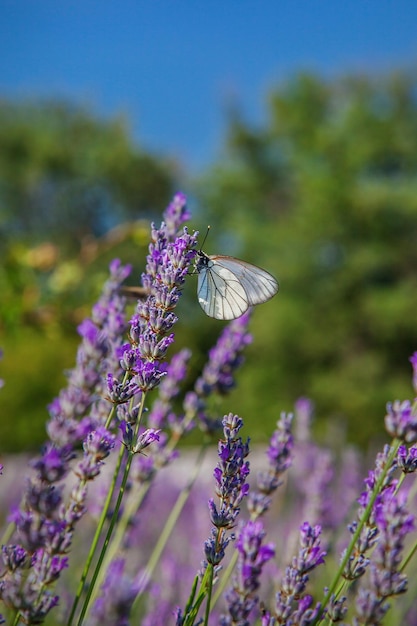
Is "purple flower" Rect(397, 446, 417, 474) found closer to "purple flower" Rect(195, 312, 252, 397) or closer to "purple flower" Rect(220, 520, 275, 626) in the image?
"purple flower" Rect(220, 520, 275, 626)

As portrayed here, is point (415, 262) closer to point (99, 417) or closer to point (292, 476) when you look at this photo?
point (292, 476)

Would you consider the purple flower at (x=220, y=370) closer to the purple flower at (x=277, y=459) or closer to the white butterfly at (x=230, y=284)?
the white butterfly at (x=230, y=284)

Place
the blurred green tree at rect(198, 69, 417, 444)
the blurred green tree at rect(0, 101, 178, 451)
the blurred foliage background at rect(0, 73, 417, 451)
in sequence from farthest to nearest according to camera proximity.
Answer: the blurred green tree at rect(0, 101, 178, 451) → the blurred green tree at rect(198, 69, 417, 444) → the blurred foliage background at rect(0, 73, 417, 451)

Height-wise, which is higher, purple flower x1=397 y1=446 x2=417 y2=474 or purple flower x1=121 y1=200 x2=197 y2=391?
purple flower x1=121 y1=200 x2=197 y2=391

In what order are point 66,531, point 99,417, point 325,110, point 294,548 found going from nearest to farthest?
point 66,531 < point 99,417 < point 294,548 < point 325,110

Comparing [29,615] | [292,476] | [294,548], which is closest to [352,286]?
[292,476]

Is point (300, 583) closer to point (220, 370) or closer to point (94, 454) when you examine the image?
point (94, 454)

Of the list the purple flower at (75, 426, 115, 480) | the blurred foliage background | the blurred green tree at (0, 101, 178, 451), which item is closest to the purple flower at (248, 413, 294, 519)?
the purple flower at (75, 426, 115, 480)
